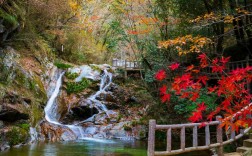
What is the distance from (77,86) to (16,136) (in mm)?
5989

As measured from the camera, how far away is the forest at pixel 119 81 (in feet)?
31.7

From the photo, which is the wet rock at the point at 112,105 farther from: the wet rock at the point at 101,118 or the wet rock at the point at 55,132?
the wet rock at the point at 55,132

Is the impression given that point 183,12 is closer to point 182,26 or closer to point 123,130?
point 182,26

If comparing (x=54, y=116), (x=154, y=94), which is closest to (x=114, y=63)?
(x=154, y=94)

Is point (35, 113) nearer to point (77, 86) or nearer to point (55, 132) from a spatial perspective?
point (55, 132)

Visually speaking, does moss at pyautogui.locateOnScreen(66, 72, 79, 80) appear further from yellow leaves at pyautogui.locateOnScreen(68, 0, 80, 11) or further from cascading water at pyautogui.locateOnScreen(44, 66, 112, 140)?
yellow leaves at pyautogui.locateOnScreen(68, 0, 80, 11)

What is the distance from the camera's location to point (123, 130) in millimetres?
13062

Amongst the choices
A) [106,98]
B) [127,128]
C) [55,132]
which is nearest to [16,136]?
[55,132]

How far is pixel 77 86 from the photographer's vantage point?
595 inches

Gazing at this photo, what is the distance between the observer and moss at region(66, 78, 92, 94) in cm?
1479

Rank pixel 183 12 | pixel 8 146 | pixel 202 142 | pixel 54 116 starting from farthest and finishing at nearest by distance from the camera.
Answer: pixel 183 12, pixel 54 116, pixel 202 142, pixel 8 146

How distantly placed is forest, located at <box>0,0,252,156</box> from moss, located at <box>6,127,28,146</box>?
0.11 feet

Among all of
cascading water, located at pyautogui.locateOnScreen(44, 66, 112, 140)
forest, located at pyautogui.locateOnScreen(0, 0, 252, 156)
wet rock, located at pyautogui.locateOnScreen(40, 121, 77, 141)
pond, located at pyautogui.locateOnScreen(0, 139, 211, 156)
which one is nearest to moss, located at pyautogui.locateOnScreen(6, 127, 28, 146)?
forest, located at pyautogui.locateOnScreen(0, 0, 252, 156)

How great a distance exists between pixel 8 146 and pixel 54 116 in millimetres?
3848
